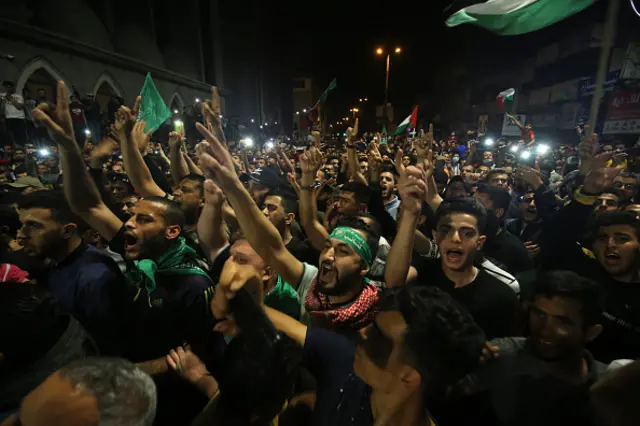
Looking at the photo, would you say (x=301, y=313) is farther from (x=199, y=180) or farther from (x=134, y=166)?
(x=134, y=166)

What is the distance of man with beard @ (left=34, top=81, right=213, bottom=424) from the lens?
2291 mm

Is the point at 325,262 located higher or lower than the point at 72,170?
lower

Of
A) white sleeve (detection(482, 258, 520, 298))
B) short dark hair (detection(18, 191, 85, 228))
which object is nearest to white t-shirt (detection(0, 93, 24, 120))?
short dark hair (detection(18, 191, 85, 228))

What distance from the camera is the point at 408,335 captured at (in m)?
1.40

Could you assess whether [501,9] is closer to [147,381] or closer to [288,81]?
[147,381]

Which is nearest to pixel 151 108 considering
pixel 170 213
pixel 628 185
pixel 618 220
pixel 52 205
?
pixel 52 205

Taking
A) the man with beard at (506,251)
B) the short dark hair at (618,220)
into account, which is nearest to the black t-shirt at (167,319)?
the man with beard at (506,251)

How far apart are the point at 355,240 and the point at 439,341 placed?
1.18m

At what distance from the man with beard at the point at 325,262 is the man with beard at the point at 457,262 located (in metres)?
0.22

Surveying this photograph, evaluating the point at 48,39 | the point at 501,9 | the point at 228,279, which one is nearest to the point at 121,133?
the point at 228,279

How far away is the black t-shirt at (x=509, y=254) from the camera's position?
348 centimetres

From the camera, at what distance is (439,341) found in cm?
138

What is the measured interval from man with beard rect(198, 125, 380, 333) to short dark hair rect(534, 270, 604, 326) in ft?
3.11

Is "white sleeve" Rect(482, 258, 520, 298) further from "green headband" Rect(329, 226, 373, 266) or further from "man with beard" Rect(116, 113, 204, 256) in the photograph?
"man with beard" Rect(116, 113, 204, 256)
